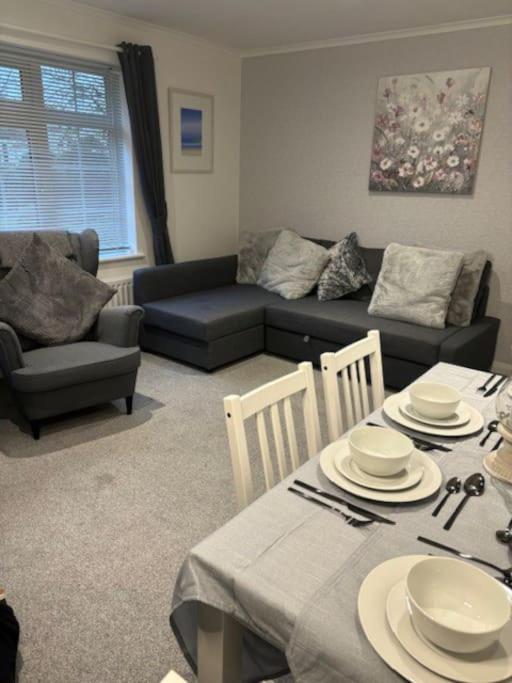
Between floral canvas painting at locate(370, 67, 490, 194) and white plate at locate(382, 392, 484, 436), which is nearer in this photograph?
white plate at locate(382, 392, 484, 436)

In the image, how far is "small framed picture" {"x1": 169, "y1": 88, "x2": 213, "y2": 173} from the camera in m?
4.34

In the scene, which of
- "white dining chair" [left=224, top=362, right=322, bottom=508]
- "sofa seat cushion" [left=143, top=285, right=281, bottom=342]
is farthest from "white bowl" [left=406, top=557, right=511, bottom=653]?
"sofa seat cushion" [left=143, top=285, right=281, bottom=342]

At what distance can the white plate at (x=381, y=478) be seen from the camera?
3.79 feet

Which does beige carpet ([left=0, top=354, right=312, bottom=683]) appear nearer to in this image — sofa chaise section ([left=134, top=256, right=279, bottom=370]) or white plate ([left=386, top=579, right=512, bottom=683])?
sofa chaise section ([left=134, top=256, right=279, bottom=370])

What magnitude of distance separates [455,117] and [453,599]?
12.1 ft

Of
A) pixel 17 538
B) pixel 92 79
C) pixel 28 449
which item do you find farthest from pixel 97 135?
pixel 17 538

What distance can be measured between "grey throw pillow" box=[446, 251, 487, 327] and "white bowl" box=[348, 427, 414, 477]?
2.44 metres

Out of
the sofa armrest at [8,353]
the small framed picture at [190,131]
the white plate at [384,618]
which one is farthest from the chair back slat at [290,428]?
the small framed picture at [190,131]

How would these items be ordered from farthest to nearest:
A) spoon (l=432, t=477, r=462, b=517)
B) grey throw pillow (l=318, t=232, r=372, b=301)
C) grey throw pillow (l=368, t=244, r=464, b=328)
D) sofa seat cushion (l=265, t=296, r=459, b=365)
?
1. grey throw pillow (l=318, t=232, r=372, b=301)
2. grey throw pillow (l=368, t=244, r=464, b=328)
3. sofa seat cushion (l=265, t=296, r=459, b=365)
4. spoon (l=432, t=477, r=462, b=517)

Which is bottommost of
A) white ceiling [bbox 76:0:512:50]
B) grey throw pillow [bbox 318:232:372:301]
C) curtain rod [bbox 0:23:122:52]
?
grey throw pillow [bbox 318:232:372:301]

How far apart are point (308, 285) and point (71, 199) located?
200 centimetres

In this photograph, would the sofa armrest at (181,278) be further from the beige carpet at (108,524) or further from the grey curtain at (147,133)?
the beige carpet at (108,524)

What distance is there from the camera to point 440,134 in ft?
12.4

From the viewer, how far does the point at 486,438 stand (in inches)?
56.1
